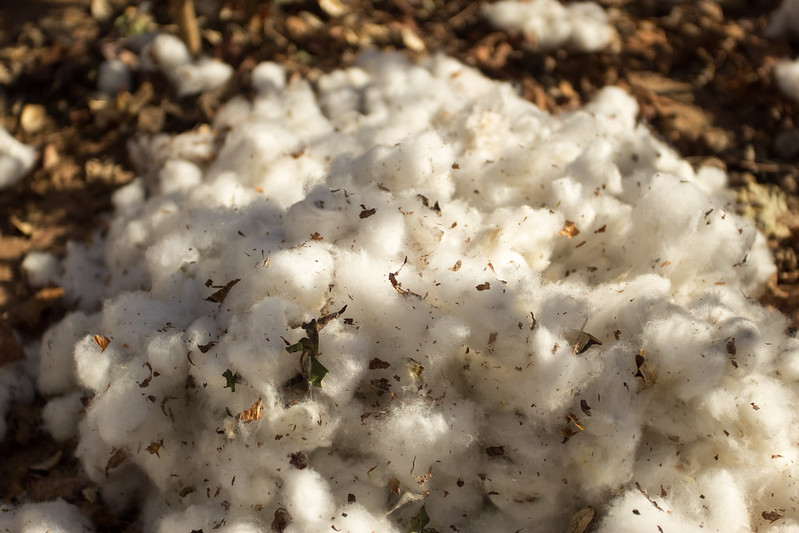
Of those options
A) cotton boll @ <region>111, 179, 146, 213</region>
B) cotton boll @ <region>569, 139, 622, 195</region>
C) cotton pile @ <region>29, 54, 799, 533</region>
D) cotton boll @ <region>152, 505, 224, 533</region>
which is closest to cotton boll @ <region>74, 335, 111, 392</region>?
cotton pile @ <region>29, 54, 799, 533</region>

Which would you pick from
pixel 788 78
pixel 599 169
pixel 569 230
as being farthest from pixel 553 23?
pixel 569 230

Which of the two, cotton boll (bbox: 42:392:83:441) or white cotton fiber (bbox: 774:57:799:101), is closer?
cotton boll (bbox: 42:392:83:441)

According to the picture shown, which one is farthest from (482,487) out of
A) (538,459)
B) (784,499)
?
(784,499)

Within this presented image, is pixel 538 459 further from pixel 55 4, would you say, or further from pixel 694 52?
pixel 55 4

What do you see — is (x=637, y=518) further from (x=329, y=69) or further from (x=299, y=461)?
(x=329, y=69)

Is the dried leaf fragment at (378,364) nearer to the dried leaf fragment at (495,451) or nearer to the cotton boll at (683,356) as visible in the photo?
the dried leaf fragment at (495,451)

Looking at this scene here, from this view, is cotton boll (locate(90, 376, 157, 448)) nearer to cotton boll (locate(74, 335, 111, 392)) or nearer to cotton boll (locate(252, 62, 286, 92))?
cotton boll (locate(74, 335, 111, 392))
